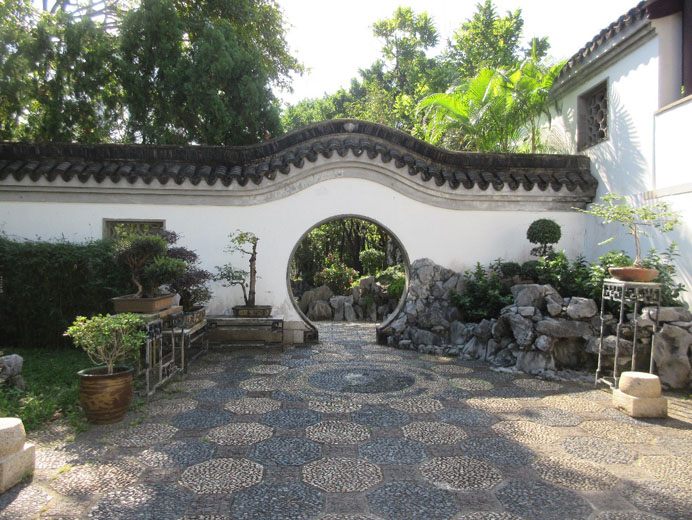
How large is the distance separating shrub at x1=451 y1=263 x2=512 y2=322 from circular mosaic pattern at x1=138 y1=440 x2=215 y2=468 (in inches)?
204

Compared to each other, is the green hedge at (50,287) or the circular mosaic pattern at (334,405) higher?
the green hedge at (50,287)

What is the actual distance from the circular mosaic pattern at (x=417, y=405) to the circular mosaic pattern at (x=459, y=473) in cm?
115

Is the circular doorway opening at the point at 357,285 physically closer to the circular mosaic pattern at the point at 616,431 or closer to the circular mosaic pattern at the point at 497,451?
the circular mosaic pattern at the point at 616,431

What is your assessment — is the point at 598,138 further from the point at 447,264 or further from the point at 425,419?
the point at 425,419

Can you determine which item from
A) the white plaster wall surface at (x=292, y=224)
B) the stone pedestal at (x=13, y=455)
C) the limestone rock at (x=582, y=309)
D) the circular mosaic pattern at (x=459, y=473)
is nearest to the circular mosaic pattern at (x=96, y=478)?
the stone pedestal at (x=13, y=455)

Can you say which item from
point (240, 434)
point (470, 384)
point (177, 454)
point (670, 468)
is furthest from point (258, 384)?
point (670, 468)

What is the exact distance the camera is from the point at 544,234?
26.3 ft

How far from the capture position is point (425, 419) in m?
4.52

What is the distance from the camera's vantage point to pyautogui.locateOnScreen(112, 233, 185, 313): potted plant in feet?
17.2

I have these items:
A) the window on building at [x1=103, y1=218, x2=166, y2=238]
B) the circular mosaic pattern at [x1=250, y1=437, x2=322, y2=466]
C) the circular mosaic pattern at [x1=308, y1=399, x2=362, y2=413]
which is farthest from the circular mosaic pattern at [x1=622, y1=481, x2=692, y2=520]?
the window on building at [x1=103, y1=218, x2=166, y2=238]

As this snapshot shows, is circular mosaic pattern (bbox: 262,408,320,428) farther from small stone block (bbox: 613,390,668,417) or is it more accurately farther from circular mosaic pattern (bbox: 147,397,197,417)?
small stone block (bbox: 613,390,668,417)

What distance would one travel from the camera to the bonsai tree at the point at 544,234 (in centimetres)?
802

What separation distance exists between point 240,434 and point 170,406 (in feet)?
3.84

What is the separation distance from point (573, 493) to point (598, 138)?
772 cm
